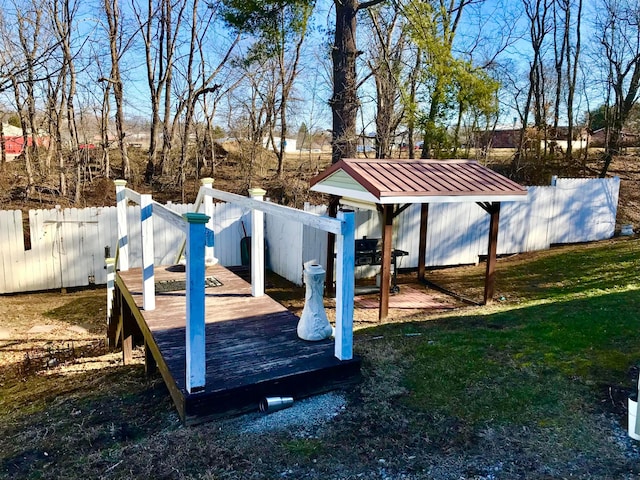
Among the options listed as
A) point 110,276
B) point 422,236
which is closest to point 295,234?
point 422,236

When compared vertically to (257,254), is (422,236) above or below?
below

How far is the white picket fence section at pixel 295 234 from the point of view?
8195mm

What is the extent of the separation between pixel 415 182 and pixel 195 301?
3915 millimetres

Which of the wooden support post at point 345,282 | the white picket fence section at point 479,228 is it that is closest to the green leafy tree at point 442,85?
the white picket fence section at point 479,228

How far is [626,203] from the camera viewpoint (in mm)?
13992

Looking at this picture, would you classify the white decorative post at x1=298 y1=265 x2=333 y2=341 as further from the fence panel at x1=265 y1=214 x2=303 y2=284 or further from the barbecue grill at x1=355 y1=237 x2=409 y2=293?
the fence panel at x1=265 y1=214 x2=303 y2=284

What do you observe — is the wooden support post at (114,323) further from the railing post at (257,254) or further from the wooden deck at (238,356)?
the railing post at (257,254)

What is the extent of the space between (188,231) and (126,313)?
3565mm

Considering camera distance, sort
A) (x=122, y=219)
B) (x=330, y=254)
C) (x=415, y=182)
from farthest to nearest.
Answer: (x=330, y=254), (x=415, y=182), (x=122, y=219)

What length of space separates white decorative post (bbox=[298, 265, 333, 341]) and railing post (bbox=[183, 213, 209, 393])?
43.3 inches


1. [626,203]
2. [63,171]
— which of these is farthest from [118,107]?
[626,203]

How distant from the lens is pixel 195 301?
2.91m

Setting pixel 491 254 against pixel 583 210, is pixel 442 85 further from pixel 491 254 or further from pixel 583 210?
pixel 491 254

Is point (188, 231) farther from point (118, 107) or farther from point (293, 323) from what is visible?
point (118, 107)
